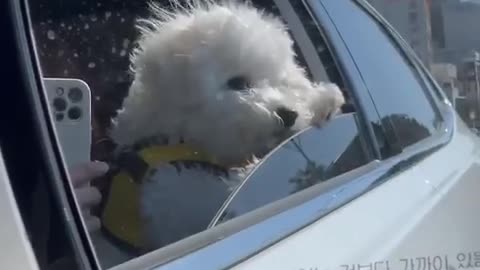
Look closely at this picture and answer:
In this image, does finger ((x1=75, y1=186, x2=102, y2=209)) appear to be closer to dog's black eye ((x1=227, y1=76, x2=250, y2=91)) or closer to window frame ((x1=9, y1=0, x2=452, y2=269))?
window frame ((x1=9, y1=0, x2=452, y2=269))

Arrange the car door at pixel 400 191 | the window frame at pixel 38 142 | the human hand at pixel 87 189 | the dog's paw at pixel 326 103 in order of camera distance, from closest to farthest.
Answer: the window frame at pixel 38 142, the human hand at pixel 87 189, the car door at pixel 400 191, the dog's paw at pixel 326 103

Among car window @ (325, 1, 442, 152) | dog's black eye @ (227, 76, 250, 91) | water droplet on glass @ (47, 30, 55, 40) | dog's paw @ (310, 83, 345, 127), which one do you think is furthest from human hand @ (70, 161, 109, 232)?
car window @ (325, 1, 442, 152)

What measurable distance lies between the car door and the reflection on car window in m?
0.11


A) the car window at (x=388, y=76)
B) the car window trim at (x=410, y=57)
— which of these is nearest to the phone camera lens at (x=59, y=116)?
the car window at (x=388, y=76)

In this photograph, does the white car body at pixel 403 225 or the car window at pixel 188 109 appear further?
the white car body at pixel 403 225

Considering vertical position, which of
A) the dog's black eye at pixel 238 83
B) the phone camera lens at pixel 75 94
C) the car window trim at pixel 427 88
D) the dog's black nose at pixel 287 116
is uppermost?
the phone camera lens at pixel 75 94

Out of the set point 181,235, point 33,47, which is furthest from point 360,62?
point 33,47

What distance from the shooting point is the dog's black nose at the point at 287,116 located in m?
2.61

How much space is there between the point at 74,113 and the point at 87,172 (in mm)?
117

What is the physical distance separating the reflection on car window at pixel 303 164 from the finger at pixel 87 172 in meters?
0.28

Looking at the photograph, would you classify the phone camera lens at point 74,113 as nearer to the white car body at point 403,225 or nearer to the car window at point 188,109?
the car window at point 188,109

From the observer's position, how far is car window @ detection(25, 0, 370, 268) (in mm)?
1969

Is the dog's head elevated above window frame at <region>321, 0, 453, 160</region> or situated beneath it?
elevated above

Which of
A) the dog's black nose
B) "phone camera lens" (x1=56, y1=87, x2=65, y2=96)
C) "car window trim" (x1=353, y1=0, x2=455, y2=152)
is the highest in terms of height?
"phone camera lens" (x1=56, y1=87, x2=65, y2=96)
